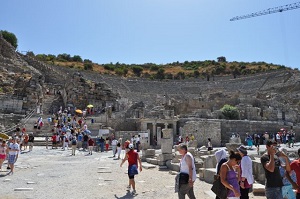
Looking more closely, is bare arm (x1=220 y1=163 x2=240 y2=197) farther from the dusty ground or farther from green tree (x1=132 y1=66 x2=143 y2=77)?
green tree (x1=132 y1=66 x2=143 y2=77)

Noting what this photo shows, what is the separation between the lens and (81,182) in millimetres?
10758

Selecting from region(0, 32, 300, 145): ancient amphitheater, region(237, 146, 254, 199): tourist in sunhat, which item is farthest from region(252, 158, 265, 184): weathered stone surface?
region(0, 32, 300, 145): ancient amphitheater

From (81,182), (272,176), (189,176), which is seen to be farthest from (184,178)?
(81,182)

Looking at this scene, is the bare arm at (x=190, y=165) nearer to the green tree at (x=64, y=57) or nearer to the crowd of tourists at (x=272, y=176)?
the crowd of tourists at (x=272, y=176)

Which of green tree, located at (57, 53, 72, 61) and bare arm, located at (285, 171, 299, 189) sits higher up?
green tree, located at (57, 53, 72, 61)

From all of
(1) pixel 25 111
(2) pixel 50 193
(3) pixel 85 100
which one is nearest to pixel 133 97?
(3) pixel 85 100

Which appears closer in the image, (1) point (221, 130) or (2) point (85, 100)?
(1) point (221, 130)

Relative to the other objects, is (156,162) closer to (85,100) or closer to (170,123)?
(170,123)

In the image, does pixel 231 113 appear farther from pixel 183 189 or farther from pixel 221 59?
pixel 221 59

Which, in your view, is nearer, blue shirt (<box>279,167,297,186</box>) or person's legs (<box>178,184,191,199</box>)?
blue shirt (<box>279,167,297,186</box>)

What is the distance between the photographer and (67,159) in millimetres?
16984

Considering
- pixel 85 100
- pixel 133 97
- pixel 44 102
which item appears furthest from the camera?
pixel 133 97

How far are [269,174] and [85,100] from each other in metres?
38.4

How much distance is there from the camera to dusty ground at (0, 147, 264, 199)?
892 cm
